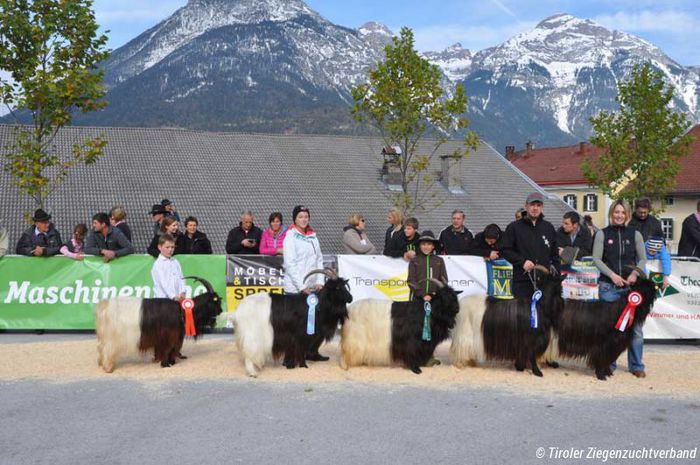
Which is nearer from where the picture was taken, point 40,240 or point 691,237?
point 691,237

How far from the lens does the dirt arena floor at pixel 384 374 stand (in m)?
7.55

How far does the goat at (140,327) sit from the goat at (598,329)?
15.1 ft

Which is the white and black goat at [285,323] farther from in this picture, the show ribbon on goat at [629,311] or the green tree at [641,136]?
the green tree at [641,136]

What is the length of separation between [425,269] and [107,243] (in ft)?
18.6

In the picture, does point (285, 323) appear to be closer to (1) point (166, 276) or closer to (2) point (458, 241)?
(1) point (166, 276)

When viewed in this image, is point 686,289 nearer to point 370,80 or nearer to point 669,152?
point 370,80

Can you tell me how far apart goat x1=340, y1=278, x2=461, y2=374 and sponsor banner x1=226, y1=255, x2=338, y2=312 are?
3145mm

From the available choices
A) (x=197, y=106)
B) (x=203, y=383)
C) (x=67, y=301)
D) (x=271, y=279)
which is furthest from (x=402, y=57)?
(x=197, y=106)

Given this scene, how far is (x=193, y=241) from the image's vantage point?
11766 mm

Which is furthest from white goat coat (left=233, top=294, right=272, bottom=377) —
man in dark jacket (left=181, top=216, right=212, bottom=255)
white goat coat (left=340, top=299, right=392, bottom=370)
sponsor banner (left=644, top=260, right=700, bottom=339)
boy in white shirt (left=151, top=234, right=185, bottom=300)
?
sponsor banner (left=644, top=260, right=700, bottom=339)

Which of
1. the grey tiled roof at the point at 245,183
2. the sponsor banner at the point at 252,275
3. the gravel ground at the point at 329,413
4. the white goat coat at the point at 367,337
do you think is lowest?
the gravel ground at the point at 329,413

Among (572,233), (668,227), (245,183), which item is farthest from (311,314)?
(668,227)

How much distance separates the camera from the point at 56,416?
6383mm

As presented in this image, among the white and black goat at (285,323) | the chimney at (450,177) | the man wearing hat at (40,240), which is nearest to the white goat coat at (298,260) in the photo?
the white and black goat at (285,323)
